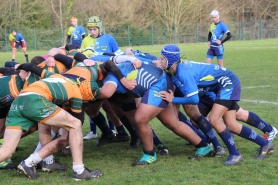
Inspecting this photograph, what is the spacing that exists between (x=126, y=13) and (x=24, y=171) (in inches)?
1657

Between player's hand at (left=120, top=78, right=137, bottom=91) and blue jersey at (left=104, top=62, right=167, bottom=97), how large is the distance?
6 centimetres

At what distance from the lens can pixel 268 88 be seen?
12547 millimetres

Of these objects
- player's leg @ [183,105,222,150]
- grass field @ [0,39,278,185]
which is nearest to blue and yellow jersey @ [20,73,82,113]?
grass field @ [0,39,278,185]

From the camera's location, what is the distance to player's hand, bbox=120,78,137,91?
614cm

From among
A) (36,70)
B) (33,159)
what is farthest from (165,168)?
(36,70)

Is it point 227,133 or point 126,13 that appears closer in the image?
point 227,133

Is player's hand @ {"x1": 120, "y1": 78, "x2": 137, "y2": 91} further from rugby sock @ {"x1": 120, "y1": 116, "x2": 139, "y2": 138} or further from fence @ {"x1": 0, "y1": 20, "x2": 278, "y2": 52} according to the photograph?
fence @ {"x1": 0, "y1": 20, "x2": 278, "y2": 52}

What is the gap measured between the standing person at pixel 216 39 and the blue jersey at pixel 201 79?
10127mm

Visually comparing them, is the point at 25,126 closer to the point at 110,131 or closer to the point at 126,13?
the point at 110,131

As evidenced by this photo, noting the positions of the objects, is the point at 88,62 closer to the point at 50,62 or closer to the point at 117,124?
the point at 50,62

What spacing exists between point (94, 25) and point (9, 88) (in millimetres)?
2905

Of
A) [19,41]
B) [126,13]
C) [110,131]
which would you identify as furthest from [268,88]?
[126,13]

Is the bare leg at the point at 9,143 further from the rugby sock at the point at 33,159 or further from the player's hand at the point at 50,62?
the player's hand at the point at 50,62

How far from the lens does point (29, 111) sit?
17.3 ft
